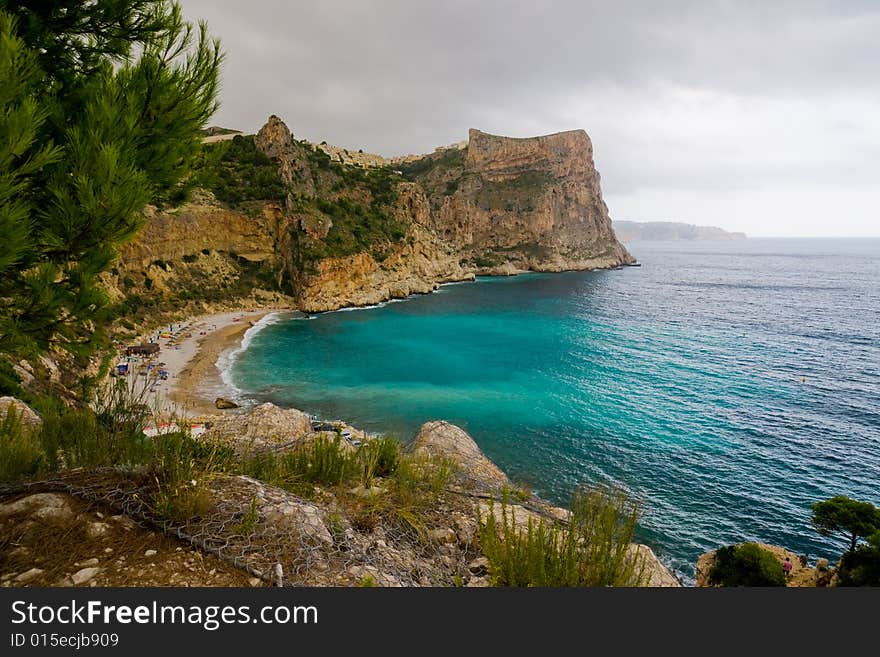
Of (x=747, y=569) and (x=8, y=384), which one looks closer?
(x=8, y=384)

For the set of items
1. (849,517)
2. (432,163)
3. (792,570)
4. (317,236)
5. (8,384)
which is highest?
(432,163)

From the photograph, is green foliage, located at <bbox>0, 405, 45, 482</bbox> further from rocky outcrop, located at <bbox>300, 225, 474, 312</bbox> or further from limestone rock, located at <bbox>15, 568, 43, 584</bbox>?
rocky outcrop, located at <bbox>300, 225, 474, 312</bbox>

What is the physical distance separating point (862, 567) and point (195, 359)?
36081 mm

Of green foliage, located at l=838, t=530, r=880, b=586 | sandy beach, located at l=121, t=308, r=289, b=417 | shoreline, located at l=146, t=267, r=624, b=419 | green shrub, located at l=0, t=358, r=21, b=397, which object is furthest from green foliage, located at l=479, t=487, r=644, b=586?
sandy beach, located at l=121, t=308, r=289, b=417

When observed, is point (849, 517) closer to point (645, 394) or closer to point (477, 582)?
point (477, 582)

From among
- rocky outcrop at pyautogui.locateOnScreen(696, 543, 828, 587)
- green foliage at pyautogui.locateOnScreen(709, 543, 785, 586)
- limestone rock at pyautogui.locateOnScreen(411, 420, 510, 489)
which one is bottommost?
rocky outcrop at pyautogui.locateOnScreen(696, 543, 828, 587)

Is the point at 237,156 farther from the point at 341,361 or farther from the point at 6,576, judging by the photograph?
the point at 6,576

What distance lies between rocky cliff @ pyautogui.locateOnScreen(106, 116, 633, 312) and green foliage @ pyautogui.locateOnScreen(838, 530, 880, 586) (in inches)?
1392

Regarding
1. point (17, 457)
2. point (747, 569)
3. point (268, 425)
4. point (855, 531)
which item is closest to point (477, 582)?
point (17, 457)

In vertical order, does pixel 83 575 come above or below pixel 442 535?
above

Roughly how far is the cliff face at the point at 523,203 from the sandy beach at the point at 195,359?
63.1 m

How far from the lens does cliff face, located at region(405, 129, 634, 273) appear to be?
10344 cm

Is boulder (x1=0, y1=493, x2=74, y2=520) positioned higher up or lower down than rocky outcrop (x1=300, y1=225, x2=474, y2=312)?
lower down

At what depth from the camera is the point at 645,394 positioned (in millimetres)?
27016
